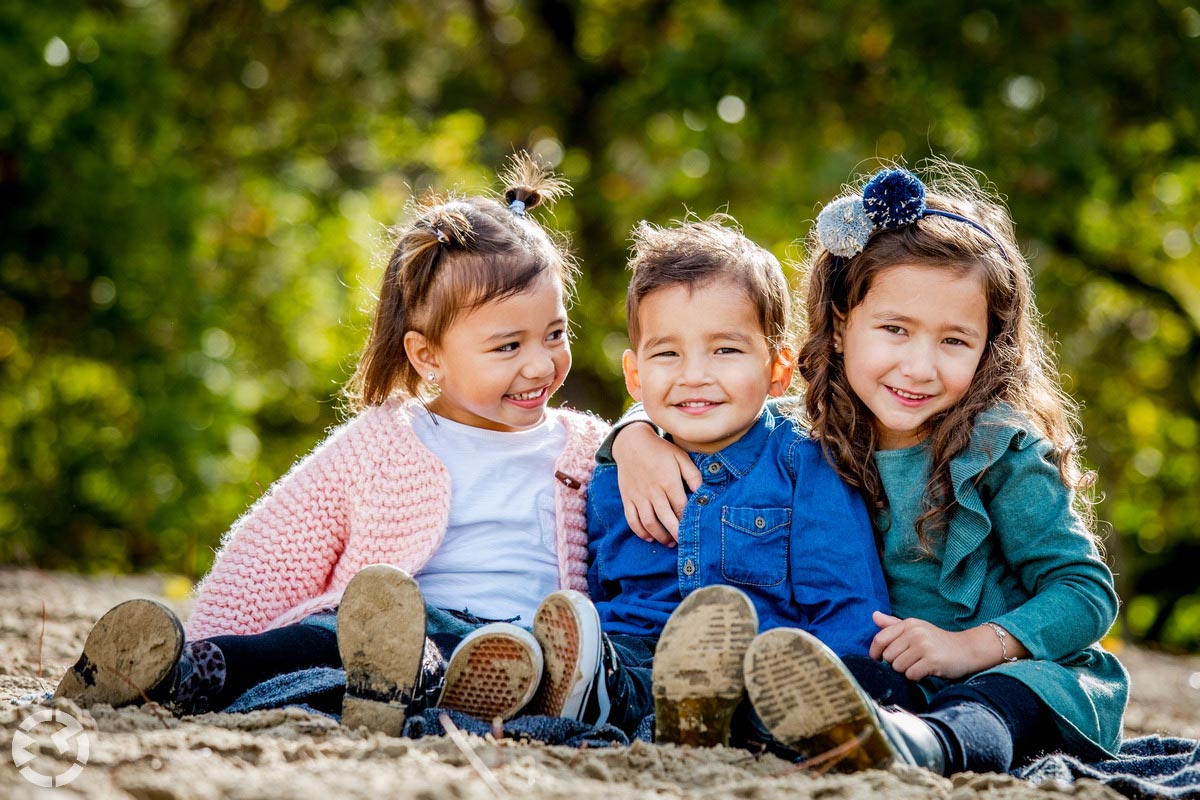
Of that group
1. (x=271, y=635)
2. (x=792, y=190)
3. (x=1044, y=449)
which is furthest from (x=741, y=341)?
(x=792, y=190)

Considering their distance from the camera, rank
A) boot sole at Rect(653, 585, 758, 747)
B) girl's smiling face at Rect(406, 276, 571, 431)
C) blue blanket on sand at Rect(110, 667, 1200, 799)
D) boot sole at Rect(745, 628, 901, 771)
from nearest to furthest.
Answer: boot sole at Rect(745, 628, 901, 771)
boot sole at Rect(653, 585, 758, 747)
blue blanket on sand at Rect(110, 667, 1200, 799)
girl's smiling face at Rect(406, 276, 571, 431)

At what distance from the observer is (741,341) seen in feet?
9.22

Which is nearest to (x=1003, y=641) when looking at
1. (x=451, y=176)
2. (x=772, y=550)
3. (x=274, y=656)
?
(x=772, y=550)

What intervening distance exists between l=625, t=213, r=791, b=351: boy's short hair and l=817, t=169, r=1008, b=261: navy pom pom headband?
0.17m

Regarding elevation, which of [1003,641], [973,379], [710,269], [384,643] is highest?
[710,269]

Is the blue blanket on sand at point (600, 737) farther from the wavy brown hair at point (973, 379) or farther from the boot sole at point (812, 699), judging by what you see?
the wavy brown hair at point (973, 379)

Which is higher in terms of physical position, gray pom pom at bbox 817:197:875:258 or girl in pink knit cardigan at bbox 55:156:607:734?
gray pom pom at bbox 817:197:875:258

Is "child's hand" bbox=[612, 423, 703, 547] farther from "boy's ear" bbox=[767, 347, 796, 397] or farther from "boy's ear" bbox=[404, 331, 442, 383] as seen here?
"boy's ear" bbox=[404, 331, 442, 383]

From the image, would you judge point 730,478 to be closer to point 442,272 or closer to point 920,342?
point 920,342

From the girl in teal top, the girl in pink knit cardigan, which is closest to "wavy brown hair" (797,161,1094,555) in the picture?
the girl in teal top

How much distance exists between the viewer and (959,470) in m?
2.63

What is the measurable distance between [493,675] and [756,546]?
70 cm

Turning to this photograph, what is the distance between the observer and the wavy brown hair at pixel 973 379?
269cm
